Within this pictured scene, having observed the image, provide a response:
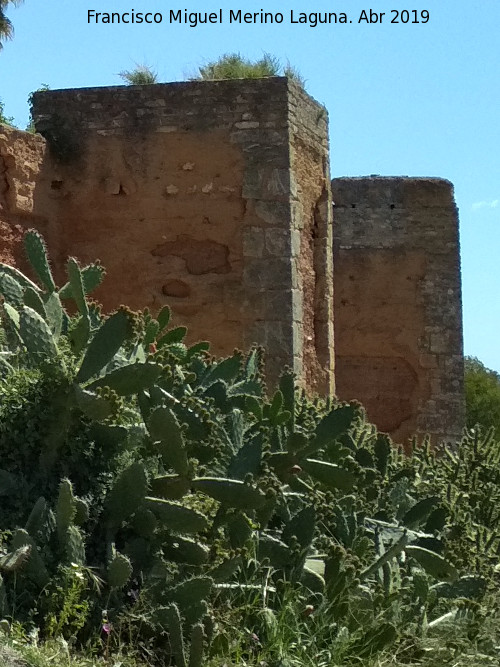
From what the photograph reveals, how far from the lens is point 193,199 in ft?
28.3

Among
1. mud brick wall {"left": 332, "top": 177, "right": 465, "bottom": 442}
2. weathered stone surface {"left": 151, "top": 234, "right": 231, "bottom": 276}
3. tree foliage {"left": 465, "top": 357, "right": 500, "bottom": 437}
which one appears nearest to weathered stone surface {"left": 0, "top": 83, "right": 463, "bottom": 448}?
weathered stone surface {"left": 151, "top": 234, "right": 231, "bottom": 276}

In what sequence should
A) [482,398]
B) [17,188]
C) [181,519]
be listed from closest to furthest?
[181,519], [17,188], [482,398]

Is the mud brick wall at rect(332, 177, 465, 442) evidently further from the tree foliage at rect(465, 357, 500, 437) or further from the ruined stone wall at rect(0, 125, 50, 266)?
the ruined stone wall at rect(0, 125, 50, 266)

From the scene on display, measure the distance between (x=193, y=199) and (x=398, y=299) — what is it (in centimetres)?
610

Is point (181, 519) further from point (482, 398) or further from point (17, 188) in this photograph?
point (482, 398)

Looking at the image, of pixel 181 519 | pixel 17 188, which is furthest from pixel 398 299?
pixel 181 519

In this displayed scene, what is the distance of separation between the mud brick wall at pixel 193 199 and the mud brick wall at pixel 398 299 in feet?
17.9

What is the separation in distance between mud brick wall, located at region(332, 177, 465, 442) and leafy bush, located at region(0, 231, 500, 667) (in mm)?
8700

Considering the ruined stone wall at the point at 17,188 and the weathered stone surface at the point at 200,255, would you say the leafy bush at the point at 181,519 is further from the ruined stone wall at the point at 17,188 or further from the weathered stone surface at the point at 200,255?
the weathered stone surface at the point at 200,255

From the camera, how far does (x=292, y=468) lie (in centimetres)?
482

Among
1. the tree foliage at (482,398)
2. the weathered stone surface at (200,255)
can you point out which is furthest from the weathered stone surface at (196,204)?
the tree foliage at (482,398)

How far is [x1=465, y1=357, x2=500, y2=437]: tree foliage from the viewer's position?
765 inches

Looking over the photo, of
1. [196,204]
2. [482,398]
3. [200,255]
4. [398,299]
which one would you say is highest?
[196,204]

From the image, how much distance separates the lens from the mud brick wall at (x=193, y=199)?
8477 mm
